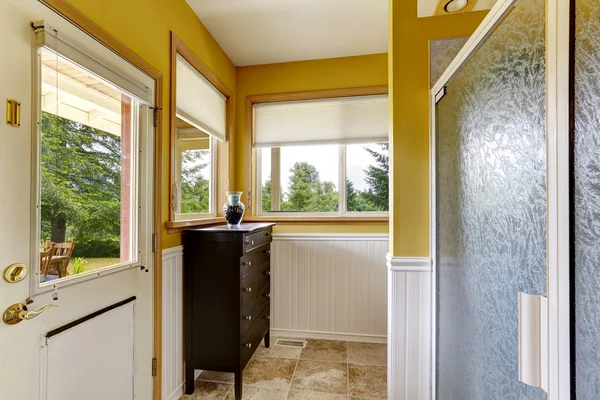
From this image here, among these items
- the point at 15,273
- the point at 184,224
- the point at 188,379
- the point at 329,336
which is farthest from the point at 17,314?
the point at 329,336

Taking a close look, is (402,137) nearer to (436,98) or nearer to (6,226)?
(436,98)

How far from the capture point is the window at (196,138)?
1.89 meters

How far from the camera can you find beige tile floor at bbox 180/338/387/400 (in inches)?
72.6

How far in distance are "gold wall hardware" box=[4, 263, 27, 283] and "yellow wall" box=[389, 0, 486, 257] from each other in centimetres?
161

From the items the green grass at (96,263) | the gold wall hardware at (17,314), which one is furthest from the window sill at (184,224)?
the gold wall hardware at (17,314)

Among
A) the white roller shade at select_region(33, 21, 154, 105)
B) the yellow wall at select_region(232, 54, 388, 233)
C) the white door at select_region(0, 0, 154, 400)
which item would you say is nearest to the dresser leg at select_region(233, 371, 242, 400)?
the white door at select_region(0, 0, 154, 400)

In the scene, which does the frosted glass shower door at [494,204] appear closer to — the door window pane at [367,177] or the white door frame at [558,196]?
the white door frame at [558,196]

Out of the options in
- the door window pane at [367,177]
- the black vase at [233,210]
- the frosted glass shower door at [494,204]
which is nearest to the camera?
the frosted glass shower door at [494,204]

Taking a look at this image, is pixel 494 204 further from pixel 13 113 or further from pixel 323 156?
pixel 323 156

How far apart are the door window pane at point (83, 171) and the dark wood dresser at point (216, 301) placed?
445 millimetres

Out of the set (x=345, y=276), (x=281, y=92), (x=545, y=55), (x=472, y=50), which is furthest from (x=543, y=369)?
(x=281, y=92)

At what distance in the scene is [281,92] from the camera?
2721 millimetres

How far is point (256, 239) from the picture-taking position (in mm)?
2080

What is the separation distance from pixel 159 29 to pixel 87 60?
2.23 feet
